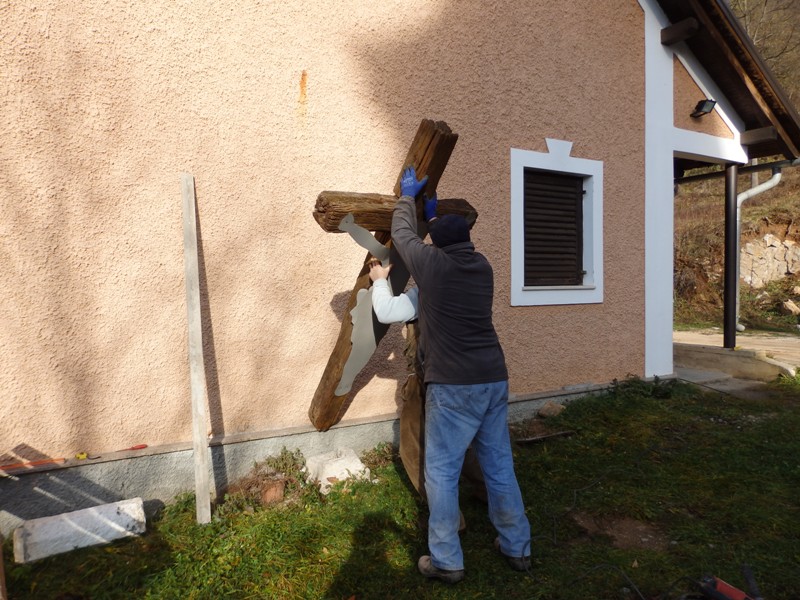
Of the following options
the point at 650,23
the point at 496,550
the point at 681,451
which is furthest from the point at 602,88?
the point at 496,550

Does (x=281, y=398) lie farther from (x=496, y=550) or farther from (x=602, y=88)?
(x=602, y=88)

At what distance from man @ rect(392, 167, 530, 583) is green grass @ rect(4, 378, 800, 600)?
0.78 ft

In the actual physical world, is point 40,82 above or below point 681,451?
above

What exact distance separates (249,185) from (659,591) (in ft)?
11.3

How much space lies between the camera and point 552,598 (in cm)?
248

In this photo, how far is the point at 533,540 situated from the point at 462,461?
0.84m

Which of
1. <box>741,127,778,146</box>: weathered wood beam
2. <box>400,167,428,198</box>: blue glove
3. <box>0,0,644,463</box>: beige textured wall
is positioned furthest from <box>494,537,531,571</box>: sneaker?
<box>741,127,778,146</box>: weathered wood beam

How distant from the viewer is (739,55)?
595cm

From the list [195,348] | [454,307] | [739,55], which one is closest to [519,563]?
[454,307]

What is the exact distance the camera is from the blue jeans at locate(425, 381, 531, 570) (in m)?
2.56

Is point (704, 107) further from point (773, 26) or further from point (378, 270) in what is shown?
point (773, 26)

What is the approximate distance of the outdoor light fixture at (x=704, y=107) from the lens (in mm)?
5996

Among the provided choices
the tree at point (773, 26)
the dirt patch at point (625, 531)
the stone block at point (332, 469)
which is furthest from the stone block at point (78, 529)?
the tree at point (773, 26)

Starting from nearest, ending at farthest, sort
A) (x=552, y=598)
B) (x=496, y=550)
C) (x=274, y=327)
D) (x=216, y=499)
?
(x=552, y=598)
(x=496, y=550)
(x=216, y=499)
(x=274, y=327)
